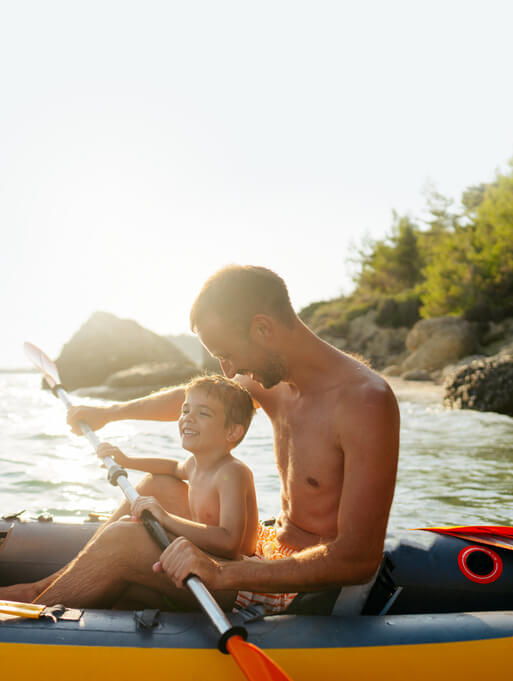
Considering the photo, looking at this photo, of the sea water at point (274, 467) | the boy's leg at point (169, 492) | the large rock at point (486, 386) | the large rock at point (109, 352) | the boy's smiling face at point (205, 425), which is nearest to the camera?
the boy's smiling face at point (205, 425)

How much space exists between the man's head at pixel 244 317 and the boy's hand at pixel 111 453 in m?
0.77

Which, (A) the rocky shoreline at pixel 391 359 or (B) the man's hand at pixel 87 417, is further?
(A) the rocky shoreline at pixel 391 359

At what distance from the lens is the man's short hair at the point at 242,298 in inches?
73.4

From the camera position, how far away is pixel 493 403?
10336 millimetres

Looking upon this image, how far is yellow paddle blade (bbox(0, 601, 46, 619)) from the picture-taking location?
67.1 inches

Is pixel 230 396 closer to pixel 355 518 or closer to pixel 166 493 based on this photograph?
pixel 166 493

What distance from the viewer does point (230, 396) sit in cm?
219

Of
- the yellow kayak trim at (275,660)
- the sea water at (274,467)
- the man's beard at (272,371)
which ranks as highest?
the man's beard at (272,371)

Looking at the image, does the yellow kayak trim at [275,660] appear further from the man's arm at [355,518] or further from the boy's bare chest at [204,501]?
the boy's bare chest at [204,501]

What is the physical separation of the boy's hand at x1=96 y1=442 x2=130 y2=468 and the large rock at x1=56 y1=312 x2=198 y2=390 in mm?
22471

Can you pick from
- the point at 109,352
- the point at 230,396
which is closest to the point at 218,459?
the point at 230,396

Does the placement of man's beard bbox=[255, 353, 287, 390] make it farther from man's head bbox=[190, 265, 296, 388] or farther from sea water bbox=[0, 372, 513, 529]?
sea water bbox=[0, 372, 513, 529]

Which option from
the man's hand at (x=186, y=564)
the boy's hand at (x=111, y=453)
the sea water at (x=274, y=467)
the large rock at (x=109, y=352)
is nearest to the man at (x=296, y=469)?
the man's hand at (x=186, y=564)

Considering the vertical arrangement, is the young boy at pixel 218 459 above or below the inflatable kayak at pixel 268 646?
above
